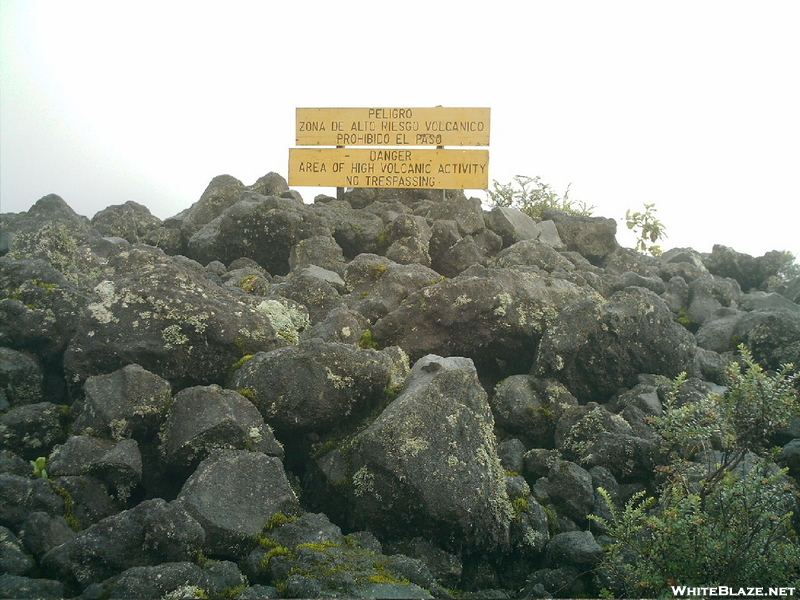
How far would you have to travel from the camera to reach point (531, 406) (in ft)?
33.1

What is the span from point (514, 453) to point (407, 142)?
47.2ft

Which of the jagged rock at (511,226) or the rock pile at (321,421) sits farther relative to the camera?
the jagged rock at (511,226)

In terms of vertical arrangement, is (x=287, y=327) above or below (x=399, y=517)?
above

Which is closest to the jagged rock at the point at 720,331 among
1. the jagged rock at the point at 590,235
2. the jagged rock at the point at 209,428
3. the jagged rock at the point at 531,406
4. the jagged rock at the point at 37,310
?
the jagged rock at the point at 531,406

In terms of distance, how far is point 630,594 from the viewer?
253 inches

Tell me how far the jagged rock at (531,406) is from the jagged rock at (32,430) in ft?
17.6

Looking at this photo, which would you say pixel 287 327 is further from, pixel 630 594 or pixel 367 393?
pixel 630 594

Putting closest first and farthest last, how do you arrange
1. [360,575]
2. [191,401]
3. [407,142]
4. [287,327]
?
[360,575], [191,401], [287,327], [407,142]

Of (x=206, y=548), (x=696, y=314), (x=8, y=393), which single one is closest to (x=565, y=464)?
(x=206, y=548)

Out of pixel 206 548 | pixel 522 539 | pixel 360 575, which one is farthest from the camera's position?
pixel 522 539

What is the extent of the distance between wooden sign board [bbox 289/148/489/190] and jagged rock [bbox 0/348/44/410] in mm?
14072

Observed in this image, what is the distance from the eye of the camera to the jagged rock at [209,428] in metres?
7.76

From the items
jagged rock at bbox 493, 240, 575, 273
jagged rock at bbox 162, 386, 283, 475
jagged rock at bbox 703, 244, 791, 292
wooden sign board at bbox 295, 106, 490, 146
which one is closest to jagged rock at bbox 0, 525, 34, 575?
jagged rock at bbox 162, 386, 283, 475

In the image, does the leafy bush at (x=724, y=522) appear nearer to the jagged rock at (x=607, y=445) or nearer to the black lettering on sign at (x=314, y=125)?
the jagged rock at (x=607, y=445)
